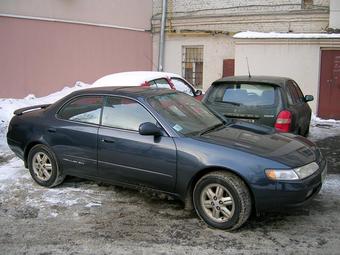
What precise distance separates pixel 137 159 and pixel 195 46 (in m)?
13.2

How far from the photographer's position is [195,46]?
17.8 m

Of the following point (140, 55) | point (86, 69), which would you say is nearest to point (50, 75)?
point (86, 69)

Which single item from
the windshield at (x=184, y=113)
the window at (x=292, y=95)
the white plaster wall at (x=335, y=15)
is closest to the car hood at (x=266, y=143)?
the windshield at (x=184, y=113)

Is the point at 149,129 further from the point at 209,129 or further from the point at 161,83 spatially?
the point at 161,83

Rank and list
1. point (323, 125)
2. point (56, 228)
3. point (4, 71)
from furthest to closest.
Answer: point (4, 71) < point (323, 125) < point (56, 228)

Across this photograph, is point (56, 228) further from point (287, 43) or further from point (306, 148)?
point (287, 43)

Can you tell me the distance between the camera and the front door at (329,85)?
12.4 m

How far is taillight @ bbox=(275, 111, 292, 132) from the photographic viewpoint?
22.3 ft

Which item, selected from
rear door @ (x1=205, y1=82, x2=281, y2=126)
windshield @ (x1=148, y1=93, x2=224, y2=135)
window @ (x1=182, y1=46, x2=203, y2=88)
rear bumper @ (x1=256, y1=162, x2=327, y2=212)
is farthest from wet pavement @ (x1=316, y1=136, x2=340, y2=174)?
window @ (x1=182, y1=46, x2=203, y2=88)

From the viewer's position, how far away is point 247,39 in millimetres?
12992

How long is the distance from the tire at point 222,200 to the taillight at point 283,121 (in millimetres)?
2403

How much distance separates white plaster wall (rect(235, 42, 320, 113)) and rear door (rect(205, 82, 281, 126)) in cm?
587

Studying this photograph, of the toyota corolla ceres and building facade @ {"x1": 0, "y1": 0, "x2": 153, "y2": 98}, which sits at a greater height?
building facade @ {"x1": 0, "y1": 0, "x2": 153, "y2": 98}

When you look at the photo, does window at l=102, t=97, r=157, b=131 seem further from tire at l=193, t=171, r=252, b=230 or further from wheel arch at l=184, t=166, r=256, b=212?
tire at l=193, t=171, r=252, b=230
